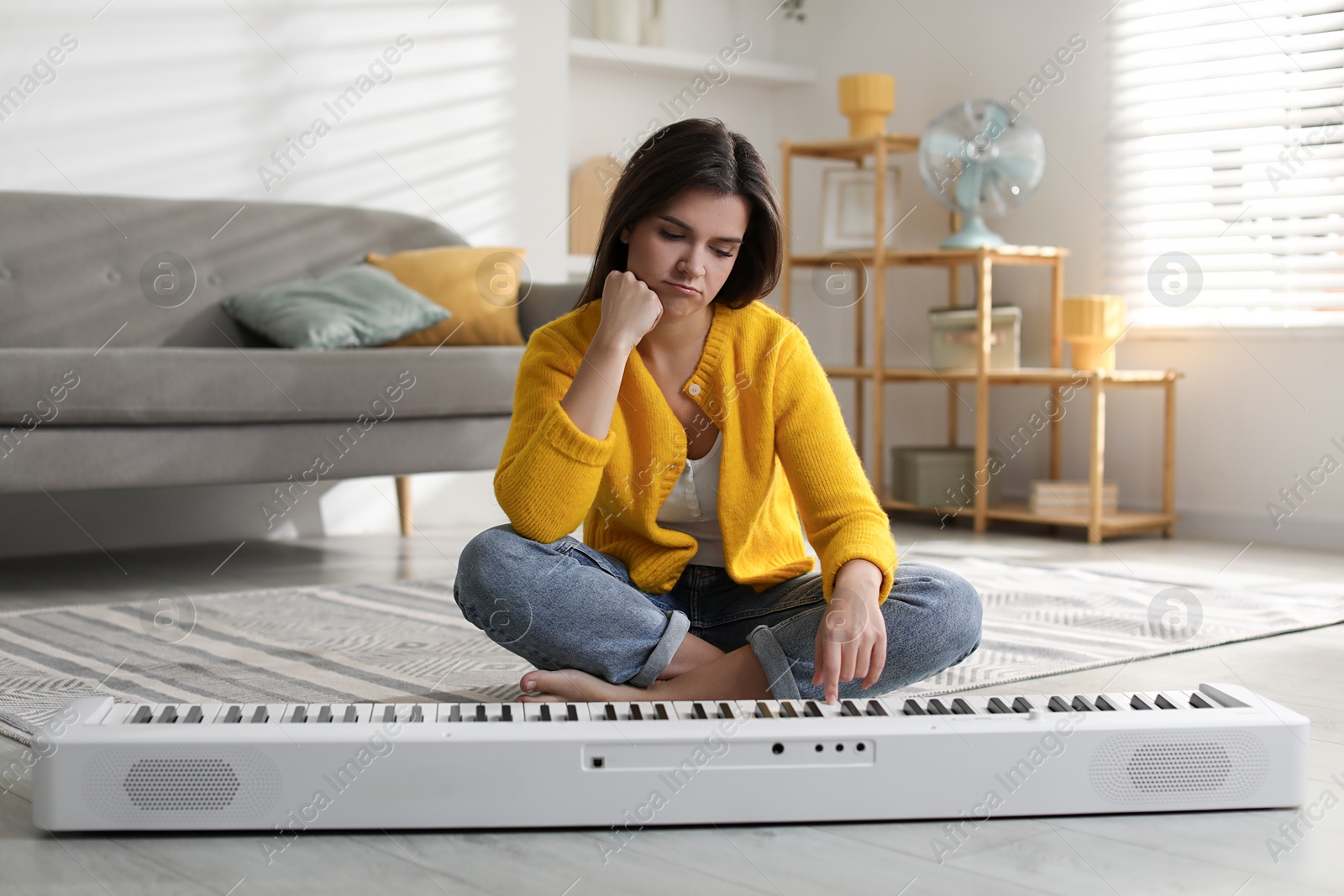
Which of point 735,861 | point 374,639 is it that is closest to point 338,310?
point 374,639

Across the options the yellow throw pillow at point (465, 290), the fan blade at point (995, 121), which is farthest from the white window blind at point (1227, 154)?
the yellow throw pillow at point (465, 290)

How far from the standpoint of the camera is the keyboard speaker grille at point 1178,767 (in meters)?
1.08

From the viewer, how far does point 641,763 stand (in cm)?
106

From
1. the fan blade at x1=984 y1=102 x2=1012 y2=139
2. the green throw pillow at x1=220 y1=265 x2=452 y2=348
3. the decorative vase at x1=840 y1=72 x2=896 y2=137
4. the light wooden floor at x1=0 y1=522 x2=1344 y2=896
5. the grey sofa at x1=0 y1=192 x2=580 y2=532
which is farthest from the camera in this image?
the decorative vase at x1=840 y1=72 x2=896 y2=137

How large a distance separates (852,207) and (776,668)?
103 inches

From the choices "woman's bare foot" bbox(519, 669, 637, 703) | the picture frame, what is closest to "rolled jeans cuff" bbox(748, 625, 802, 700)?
"woman's bare foot" bbox(519, 669, 637, 703)

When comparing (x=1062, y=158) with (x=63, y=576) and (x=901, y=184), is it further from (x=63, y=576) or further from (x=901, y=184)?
(x=63, y=576)

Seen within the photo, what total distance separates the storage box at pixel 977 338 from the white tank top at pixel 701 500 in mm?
2084

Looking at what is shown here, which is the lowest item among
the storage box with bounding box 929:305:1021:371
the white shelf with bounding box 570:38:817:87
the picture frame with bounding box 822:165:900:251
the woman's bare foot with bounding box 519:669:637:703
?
the woman's bare foot with bounding box 519:669:637:703

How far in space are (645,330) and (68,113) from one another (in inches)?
83.9

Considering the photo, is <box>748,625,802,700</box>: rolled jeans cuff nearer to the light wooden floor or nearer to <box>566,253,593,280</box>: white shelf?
the light wooden floor

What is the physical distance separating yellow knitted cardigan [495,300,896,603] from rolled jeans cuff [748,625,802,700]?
96mm

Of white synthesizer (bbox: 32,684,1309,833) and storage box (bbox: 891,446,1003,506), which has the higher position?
white synthesizer (bbox: 32,684,1309,833)

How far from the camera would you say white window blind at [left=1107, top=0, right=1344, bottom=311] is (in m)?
3.03
